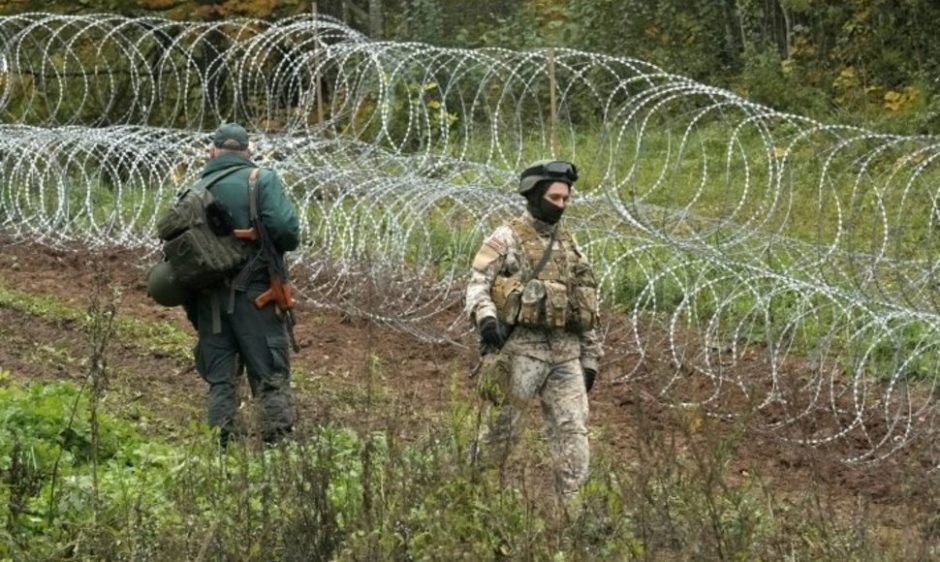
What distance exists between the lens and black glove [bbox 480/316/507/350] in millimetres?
8750

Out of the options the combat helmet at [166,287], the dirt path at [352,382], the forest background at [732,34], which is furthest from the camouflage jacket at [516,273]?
the forest background at [732,34]

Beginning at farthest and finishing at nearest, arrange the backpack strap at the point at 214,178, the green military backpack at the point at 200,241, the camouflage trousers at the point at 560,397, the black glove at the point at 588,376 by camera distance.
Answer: the backpack strap at the point at 214,178, the green military backpack at the point at 200,241, the black glove at the point at 588,376, the camouflage trousers at the point at 560,397

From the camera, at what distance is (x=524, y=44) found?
2622 cm

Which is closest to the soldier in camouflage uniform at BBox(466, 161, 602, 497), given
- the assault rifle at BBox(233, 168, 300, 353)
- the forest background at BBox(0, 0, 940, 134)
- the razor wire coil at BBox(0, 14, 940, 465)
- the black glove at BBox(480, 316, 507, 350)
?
the black glove at BBox(480, 316, 507, 350)

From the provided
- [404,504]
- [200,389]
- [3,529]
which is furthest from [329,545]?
A: [200,389]

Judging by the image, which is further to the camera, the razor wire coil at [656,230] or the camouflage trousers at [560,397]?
the razor wire coil at [656,230]

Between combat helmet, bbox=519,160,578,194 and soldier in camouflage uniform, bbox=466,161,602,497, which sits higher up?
combat helmet, bbox=519,160,578,194

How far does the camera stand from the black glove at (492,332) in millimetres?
8750

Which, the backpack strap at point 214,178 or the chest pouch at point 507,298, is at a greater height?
the backpack strap at point 214,178

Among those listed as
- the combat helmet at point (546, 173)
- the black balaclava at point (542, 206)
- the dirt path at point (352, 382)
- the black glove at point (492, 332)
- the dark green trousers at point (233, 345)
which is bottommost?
the dirt path at point (352, 382)

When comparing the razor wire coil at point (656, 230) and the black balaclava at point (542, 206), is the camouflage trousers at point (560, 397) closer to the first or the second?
the razor wire coil at point (656, 230)

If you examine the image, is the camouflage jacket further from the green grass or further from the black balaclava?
the green grass

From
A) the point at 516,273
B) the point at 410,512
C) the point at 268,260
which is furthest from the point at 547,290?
the point at 410,512

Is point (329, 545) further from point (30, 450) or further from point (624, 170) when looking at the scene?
point (624, 170)
